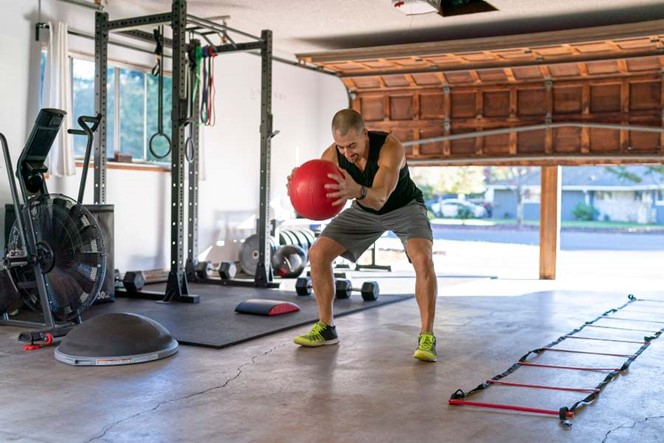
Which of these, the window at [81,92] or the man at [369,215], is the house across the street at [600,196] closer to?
the window at [81,92]

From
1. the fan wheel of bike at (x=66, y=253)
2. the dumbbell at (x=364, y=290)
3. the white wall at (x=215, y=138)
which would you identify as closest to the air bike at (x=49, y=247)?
the fan wheel of bike at (x=66, y=253)

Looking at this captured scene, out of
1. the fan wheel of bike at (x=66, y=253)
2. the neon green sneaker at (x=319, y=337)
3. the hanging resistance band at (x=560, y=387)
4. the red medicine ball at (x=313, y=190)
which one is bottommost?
the hanging resistance band at (x=560, y=387)

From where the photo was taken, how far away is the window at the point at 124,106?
7016mm

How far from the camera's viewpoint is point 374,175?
13.3 ft

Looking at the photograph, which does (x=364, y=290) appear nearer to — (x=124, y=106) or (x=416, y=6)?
(x=416, y=6)

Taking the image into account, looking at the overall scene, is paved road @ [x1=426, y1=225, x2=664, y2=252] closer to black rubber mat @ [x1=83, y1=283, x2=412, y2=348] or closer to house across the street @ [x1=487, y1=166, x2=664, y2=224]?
house across the street @ [x1=487, y1=166, x2=664, y2=224]

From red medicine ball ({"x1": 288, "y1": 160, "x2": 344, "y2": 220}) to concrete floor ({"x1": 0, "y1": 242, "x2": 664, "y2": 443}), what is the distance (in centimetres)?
79

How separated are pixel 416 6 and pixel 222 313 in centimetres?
336

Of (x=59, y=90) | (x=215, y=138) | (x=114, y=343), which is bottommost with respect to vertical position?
(x=114, y=343)

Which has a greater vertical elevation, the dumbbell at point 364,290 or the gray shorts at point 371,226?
the gray shorts at point 371,226

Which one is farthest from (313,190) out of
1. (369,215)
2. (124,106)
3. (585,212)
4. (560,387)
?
(585,212)

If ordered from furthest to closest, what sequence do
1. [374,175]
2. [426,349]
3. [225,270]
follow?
[225,270], [374,175], [426,349]

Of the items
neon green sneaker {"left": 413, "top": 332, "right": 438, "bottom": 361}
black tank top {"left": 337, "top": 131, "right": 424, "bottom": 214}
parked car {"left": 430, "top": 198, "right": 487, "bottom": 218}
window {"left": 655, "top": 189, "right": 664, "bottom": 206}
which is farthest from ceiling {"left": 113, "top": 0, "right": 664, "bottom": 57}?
window {"left": 655, "top": 189, "right": 664, "bottom": 206}

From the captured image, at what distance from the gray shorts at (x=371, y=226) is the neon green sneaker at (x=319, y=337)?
0.44 m
